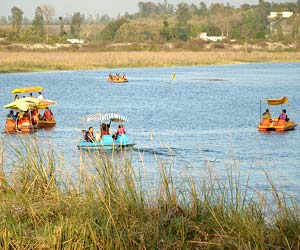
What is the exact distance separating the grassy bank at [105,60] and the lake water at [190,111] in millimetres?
806

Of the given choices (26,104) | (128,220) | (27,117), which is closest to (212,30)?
(26,104)

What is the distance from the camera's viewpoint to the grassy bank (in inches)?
2611

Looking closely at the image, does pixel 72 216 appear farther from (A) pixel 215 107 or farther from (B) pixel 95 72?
(B) pixel 95 72

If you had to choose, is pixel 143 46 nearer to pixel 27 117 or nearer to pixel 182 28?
pixel 182 28

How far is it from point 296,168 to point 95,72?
50.6 metres

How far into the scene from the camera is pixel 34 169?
9062 millimetres

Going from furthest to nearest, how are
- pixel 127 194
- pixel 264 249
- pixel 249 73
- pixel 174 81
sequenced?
pixel 249 73, pixel 174 81, pixel 127 194, pixel 264 249

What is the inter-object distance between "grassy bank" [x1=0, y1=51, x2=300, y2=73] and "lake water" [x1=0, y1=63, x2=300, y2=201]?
806 mm

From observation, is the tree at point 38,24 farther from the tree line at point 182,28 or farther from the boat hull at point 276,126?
the boat hull at point 276,126

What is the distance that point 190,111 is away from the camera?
37.6 meters

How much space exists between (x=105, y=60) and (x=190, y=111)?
34.5m

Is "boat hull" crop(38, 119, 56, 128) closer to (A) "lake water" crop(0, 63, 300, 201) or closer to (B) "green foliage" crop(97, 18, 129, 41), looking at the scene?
(A) "lake water" crop(0, 63, 300, 201)

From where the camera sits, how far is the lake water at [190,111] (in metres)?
20.5

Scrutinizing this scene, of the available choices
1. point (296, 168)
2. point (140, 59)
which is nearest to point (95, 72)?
point (140, 59)
